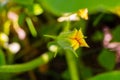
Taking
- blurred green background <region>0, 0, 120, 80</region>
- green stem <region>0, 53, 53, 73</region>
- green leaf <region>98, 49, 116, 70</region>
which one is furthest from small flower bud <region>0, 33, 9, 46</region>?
green leaf <region>98, 49, 116, 70</region>

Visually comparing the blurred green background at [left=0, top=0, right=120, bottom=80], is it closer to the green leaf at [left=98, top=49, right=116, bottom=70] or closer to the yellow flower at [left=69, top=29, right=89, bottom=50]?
A: the green leaf at [left=98, top=49, right=116, bottom=70]

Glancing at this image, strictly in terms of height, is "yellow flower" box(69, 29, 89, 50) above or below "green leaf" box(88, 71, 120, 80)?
Result: above

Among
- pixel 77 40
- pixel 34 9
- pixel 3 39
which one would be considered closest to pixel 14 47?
pixel 3 39

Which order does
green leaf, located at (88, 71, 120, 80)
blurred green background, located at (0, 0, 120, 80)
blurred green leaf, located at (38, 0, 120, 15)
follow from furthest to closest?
blurred green background, located at (0, 0, 120, 80)
green leaf, located at (88, 71, 120, 80)
blurred green leaf, located at (38, 0, 120, 15)

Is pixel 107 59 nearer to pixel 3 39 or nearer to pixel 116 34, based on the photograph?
pixel 116 34

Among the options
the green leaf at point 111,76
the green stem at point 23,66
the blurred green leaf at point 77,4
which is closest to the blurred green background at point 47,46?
the green stem at point 23,66

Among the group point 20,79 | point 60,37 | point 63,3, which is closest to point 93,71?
point 20,79

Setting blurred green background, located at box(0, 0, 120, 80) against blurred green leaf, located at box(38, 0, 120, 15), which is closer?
blurred green leaf, located at box(38, 0, 120, 15)

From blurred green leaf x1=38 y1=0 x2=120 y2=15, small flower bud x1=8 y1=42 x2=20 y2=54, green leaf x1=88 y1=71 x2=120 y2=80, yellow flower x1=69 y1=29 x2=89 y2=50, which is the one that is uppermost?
small flower bud x1=8 y1=42 x2=20 y2=54
